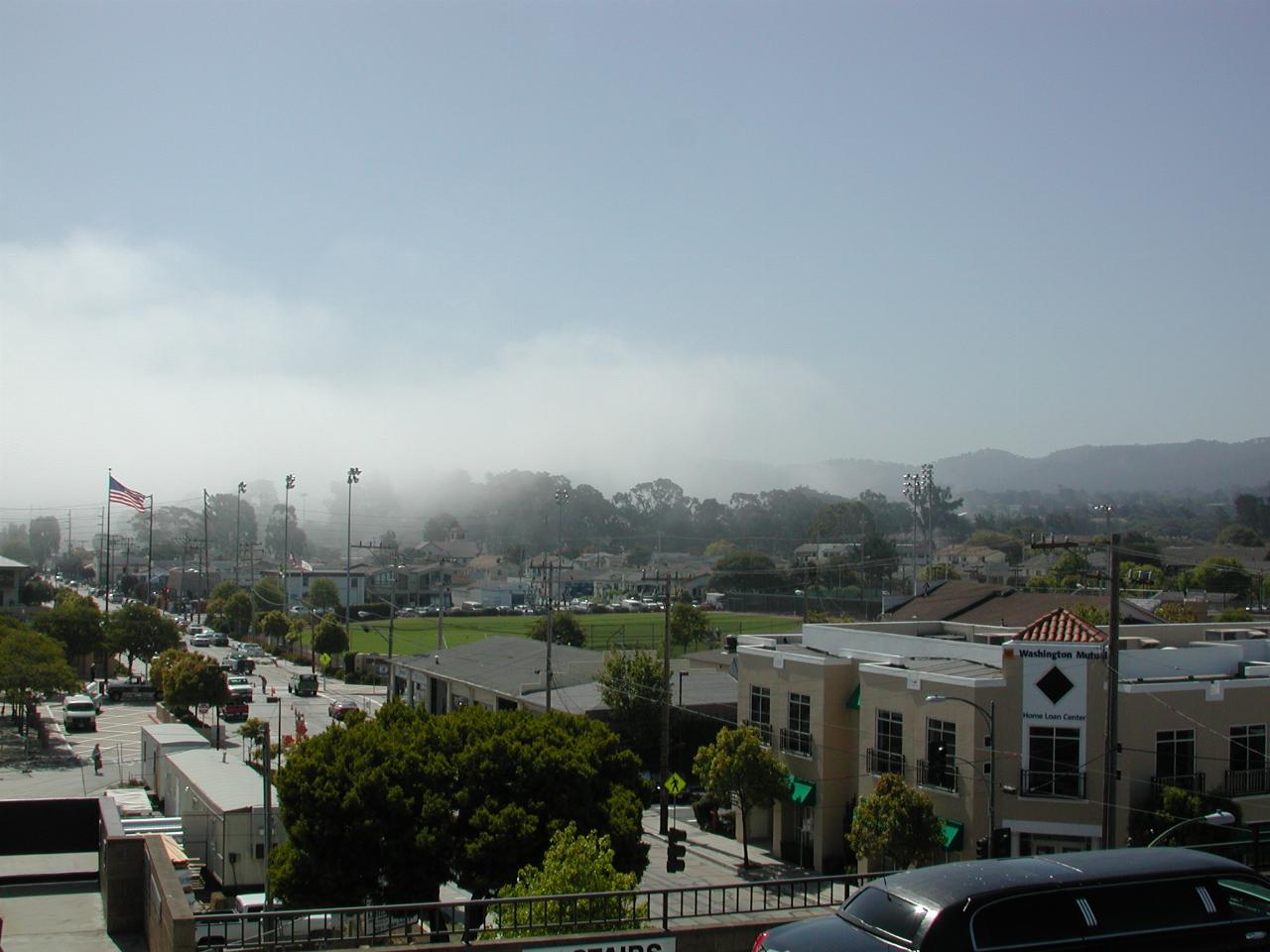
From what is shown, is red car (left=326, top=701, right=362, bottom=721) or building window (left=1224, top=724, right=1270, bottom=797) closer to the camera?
building window (left=1224, top=724, right=1270, bottom=797)

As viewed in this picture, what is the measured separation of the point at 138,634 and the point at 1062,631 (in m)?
64.4

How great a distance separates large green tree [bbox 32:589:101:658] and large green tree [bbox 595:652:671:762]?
42.0m

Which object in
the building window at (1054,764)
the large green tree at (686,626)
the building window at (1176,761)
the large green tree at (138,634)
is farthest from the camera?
the large green tree at (686,626)

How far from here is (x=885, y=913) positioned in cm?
934

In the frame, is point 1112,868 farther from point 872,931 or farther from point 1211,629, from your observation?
point 1211,629

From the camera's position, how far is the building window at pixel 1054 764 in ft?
94.1

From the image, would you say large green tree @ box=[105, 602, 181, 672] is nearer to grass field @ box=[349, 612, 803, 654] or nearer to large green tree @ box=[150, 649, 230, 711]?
grass field @ box=[349, 612, 803, 654]

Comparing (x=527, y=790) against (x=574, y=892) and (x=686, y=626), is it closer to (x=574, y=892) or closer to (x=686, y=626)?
(x=574, y=892)

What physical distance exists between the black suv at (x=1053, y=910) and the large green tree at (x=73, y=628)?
7272cm

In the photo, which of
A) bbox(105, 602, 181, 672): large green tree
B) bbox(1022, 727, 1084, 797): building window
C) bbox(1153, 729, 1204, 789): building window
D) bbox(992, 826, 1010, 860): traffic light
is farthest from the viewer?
bbox(105, 602, 181, 672): large green tree

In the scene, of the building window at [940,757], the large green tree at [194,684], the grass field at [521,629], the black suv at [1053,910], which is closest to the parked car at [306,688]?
the large green tree at [194,684]

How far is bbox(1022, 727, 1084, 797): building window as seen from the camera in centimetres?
2867

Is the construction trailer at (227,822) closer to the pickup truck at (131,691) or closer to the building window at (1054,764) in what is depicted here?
the building window at (1054,764)

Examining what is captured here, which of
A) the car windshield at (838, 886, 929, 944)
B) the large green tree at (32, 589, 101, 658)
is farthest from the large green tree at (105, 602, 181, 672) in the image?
the car windshield at (838, 886, 929, 944)
